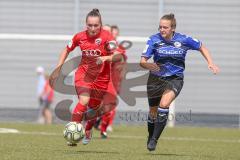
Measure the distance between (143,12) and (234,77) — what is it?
10.3ft

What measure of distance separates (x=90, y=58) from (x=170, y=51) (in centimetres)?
129

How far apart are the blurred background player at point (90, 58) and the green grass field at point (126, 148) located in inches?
29.8

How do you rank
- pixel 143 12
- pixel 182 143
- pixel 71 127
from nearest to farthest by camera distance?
pixel 71 127
pixel 182 143
pixel 143 12

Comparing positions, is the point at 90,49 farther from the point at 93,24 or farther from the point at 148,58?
the point at 148,58

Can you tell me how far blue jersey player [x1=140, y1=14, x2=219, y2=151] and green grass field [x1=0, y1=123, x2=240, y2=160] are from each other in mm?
578

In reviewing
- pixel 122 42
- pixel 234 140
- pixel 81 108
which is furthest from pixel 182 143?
pixel 122 42

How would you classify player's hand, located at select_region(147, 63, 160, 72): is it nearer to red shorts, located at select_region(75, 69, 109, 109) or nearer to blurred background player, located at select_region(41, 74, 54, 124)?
red shorts, located at select_region(75, 69, 109, 109)

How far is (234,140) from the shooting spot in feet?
55.5

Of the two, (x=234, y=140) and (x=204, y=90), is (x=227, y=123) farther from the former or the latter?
(x=234, y=140)

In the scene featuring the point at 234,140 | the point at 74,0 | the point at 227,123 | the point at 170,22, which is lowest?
the point at 227,123

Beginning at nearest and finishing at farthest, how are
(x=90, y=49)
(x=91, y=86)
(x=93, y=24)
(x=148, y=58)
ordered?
(x=148, y=58) → (x=93, y=24) → (x=90, y=49) → (x=91, y=86)

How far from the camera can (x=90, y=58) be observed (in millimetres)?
12266

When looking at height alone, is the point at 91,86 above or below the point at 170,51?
below

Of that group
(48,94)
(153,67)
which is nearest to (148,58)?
(153,67)
